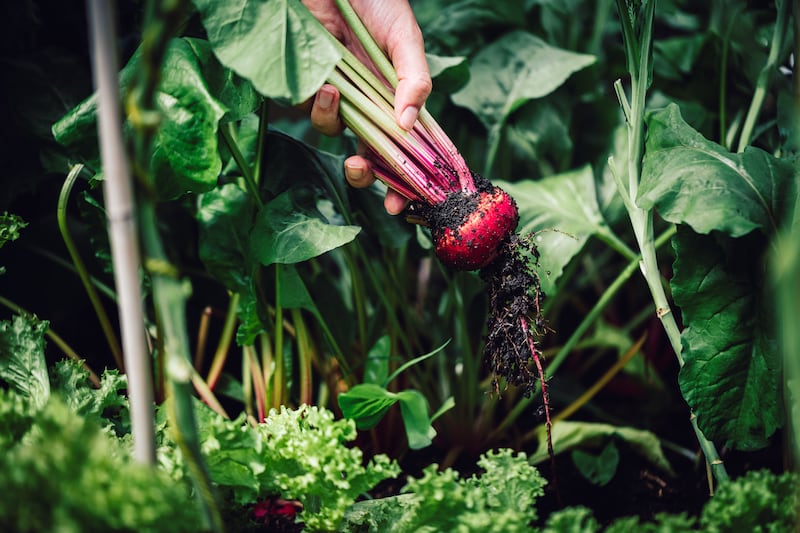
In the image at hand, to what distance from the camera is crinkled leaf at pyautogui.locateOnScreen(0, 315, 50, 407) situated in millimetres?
837

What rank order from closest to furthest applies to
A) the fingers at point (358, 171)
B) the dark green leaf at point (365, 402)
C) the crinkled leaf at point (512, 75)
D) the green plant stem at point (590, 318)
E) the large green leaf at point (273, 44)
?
the large green leaf at point (273, 44), the dark green leaf at point (365, 402), the fingers at point (358, 171), the green plant stem at point (590, 318), the crinkled leaf at point (512, 75)

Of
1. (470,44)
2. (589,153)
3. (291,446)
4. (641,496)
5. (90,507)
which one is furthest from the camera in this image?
(589,153)

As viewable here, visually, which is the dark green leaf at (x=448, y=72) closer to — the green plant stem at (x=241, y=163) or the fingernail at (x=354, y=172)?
the fingernail at (x=354, y=172)

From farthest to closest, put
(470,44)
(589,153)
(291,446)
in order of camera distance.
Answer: (589,153)
(470,44)
(291,446)

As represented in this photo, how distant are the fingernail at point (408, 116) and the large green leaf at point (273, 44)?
160 mm

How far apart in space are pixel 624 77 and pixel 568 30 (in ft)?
0.62

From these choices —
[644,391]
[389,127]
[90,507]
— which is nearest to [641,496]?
[644,391]

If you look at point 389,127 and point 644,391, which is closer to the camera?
point 389,127

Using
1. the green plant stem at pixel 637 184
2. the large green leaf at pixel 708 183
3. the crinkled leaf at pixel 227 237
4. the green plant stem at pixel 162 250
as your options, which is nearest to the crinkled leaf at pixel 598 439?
the green plant stem at pixel 637 184

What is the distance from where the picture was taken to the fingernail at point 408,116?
3.03ft

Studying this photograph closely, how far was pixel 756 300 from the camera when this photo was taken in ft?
2.91

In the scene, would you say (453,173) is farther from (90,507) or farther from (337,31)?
(90,507)

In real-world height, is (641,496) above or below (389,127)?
below

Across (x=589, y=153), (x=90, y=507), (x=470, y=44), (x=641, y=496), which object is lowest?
(x=641, y=496)
